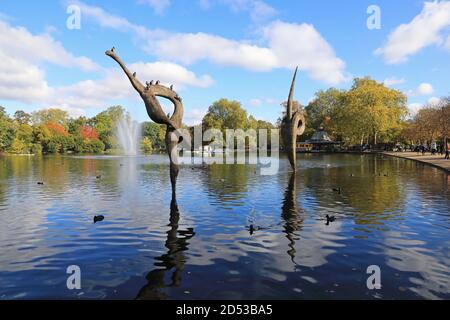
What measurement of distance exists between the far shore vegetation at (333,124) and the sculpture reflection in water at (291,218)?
4250 centimetres

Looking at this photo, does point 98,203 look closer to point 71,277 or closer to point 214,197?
point 214,197

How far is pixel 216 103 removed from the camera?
382 feet

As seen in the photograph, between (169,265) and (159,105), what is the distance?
9.42 m

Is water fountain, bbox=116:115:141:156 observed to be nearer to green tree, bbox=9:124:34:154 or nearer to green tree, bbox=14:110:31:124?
green tree, bbox=9:124:34:154

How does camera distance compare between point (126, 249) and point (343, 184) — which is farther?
point (343, 184)

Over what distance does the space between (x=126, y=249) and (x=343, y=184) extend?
1885 cm

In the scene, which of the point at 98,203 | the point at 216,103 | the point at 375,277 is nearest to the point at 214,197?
the point at 98,203

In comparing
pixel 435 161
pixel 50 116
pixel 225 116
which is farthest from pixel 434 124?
pixel 50 116

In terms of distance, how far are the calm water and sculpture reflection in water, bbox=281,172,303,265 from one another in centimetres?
5

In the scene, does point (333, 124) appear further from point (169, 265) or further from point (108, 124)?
point (169, 265)

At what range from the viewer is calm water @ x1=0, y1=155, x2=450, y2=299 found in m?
7.91

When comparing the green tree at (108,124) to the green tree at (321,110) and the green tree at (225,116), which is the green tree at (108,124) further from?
the green tree at (321,110)

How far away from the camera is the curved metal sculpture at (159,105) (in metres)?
16.7
